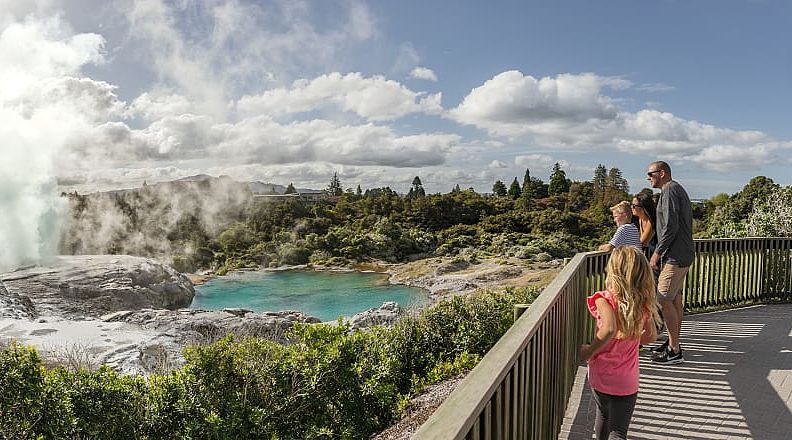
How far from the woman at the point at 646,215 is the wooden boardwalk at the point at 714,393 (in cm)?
92

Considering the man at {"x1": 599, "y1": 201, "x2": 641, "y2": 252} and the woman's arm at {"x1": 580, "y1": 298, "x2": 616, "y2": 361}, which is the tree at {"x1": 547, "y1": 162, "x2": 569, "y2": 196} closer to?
the man at {"x1": 599, "y1": 201, "x2": 641, "y2": 252}

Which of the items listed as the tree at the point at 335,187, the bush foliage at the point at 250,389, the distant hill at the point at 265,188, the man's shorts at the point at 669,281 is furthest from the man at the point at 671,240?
the tree at the point at 335,187

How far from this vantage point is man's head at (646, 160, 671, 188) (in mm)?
4188

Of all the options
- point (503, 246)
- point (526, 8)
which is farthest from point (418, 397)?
point (503, 246)

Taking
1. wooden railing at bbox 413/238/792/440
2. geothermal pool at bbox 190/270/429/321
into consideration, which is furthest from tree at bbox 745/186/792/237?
geothermal pool at bbox 190/270/429/321

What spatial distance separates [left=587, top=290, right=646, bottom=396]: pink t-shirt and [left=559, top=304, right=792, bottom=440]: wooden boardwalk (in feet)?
2.69

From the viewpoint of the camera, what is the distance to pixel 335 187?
3797cm

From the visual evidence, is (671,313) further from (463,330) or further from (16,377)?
(16,377)

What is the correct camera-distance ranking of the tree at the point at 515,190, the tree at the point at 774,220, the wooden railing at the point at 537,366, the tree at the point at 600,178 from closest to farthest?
the wooden railing at the point at 537,366
the tree at the point at 774,220
the tree at the point at 600,178
the tree at the point at 515,190

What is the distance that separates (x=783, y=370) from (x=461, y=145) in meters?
34.9

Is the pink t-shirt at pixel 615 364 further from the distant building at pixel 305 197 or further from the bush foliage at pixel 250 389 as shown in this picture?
the distant building at pixel 305 197

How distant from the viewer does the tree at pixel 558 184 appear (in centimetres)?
3494

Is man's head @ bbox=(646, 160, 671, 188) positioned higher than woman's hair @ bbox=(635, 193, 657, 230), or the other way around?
man's head @ bbox=(646, 160, 671, 188)

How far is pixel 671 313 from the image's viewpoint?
165 inches
